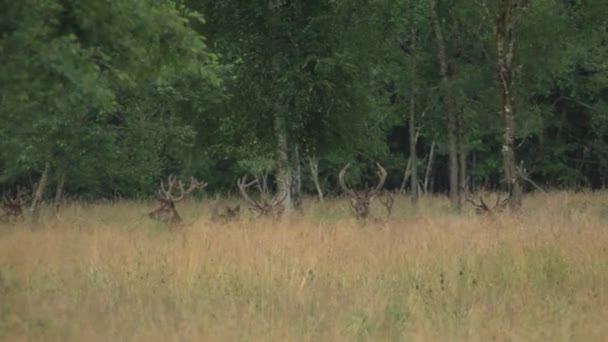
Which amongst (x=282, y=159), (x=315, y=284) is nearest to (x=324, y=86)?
(x=282, y=159)

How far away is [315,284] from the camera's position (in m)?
8.51

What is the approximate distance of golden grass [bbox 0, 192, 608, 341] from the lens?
6.70 m

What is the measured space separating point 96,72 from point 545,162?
42.2 m

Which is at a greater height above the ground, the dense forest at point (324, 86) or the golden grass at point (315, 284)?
the dense forest at point (324, 86)

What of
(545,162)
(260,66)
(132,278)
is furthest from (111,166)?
(545,162)

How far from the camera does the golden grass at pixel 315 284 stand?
6.70m

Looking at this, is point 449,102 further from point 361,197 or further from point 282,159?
point 361,197

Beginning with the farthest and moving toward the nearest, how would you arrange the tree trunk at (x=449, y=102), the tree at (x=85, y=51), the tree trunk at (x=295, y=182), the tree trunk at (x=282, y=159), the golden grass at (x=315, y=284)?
the tree trunk at (x=449, y=102)
the tree trunk at (x=295, y=182)
the tree trunk at (x=282, y=159)
the golden grass at (x=315, y=284)
the tree at (x=85, y=51)

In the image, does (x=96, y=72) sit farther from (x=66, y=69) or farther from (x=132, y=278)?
(x=132, y=278)

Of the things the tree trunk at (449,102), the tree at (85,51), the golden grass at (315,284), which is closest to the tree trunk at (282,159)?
the tree trunk at (449,102)

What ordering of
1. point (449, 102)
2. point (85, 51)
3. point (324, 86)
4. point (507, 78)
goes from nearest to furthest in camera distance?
point (85, 51), point (507, 78), point (324, 86), point (449, 102)

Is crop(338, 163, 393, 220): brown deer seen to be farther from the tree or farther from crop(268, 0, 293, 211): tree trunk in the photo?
the tree

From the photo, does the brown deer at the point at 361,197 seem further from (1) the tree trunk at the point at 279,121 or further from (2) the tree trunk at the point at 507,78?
(1) the tree trunk at the point at 279,121

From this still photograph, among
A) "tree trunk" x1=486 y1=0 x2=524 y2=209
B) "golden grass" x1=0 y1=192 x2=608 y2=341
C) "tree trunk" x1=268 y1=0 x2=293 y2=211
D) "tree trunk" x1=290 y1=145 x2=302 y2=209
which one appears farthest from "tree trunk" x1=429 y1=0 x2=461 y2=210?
"golden grass" x1=0 y1=192 x2=608 y2=341
